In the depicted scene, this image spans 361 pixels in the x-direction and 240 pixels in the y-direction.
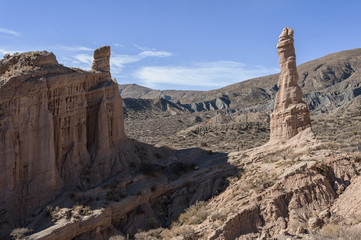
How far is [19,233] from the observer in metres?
15.7

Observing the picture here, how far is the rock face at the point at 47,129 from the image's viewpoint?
17672 millimetres

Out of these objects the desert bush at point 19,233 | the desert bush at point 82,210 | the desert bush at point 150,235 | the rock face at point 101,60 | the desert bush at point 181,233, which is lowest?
the desert bush at point 150,235

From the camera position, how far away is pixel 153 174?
21875 mm

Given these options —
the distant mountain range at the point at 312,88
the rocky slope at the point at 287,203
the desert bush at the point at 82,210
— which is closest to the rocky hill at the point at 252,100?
the distant mountain range at the point at 312,88

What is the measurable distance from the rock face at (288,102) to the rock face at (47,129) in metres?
11.3

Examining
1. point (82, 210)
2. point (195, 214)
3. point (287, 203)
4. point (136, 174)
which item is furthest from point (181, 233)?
point (136, 174)

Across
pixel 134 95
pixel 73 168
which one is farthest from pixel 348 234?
pixel 134 95

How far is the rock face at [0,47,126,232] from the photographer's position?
58.0 ft

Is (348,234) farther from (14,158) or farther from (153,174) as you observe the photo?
(14,158)

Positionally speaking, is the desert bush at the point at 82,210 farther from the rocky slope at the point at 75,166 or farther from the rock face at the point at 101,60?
the rock face at the point at 101,60

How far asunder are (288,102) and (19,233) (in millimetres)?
17548

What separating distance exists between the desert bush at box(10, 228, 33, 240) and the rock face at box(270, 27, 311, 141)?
51.7ft

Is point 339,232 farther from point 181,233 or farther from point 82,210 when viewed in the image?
point 82,210

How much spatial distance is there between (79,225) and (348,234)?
41.1 ft
